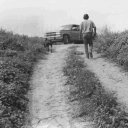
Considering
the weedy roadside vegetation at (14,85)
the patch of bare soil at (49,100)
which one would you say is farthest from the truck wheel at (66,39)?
the patch of bare soil at (49,100)

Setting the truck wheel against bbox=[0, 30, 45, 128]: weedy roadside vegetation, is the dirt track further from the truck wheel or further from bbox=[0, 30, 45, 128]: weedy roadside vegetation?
the truck wheel

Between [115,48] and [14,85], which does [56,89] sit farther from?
[115,48]

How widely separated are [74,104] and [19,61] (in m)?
4.53

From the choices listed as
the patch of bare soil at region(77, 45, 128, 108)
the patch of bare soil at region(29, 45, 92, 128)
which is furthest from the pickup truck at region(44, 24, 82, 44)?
the patch of bare soil at region(29, 45, 92, 128)

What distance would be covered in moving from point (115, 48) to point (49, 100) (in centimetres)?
640

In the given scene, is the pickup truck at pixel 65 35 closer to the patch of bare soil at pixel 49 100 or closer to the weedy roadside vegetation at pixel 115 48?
the weedy roadside vegetation at pixel 115 48

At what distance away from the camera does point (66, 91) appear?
11.6m

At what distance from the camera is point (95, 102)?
9.80 metres

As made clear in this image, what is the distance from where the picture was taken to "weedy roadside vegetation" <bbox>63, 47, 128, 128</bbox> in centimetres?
879

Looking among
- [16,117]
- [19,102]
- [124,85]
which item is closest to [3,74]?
[19,102]

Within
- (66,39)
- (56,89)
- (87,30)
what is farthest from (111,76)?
(66,39)

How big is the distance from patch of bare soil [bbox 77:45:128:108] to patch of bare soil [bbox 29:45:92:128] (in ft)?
4.47

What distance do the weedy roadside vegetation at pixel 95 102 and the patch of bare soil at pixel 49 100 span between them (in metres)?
0.35

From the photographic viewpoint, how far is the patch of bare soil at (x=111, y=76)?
10974 millimetres
